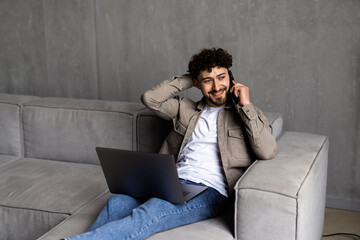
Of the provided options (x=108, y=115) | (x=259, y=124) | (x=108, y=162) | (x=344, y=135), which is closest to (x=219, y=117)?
(x=259, y=124)

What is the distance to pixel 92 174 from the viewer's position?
8.57ft

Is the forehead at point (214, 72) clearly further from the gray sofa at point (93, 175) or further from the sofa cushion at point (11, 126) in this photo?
the sofa cushion at point (11, 126)

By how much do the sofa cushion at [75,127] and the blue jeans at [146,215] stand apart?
2.66 feet

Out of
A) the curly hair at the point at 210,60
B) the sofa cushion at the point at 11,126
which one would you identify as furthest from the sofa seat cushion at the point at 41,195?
the curly hair at the point at 210,60

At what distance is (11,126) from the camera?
2984 mm

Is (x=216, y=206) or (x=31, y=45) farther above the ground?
(x=31, y=45)

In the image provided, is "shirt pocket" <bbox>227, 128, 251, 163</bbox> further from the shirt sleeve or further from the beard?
the shirt sleeve

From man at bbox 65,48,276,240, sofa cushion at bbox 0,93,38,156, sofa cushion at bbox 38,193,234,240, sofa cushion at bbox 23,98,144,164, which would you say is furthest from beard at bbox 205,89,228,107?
sofa cushion at bbox 0,93,38,156

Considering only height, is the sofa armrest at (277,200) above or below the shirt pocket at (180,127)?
below

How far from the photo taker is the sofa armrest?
1.73 metres

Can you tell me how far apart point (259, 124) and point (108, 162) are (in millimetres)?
700

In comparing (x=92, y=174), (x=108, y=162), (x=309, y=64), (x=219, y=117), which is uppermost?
(x=309, y=64)

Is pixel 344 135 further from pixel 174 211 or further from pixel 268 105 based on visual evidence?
pixel 174 211

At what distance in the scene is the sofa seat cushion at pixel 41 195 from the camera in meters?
2.21
